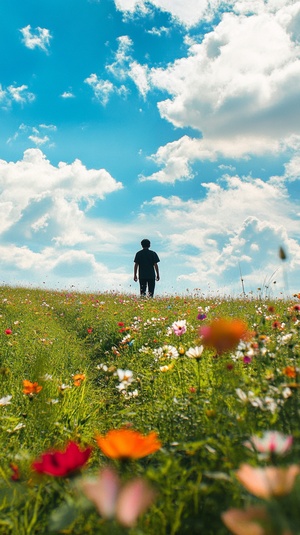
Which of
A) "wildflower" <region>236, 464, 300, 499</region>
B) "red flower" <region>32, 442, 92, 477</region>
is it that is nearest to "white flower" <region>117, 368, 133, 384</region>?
"red flower" <region>32, 442, 92, 477</region>

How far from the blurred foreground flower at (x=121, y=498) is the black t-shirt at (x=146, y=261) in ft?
46.9

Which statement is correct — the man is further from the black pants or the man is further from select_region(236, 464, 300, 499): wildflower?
select_region(236, 464, 300, 499): wildflower

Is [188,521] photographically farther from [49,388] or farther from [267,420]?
[49,388]

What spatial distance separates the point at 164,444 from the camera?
3113 mm

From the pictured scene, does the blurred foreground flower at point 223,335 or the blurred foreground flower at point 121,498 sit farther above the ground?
the blurred foreground flower at point 223,335

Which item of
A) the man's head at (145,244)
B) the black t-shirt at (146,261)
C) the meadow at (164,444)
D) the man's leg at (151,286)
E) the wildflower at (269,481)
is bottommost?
the meadow at (164,444)

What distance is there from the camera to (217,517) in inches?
78.7

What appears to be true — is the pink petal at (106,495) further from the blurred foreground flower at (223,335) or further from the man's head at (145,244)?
the man's head at (145,244)

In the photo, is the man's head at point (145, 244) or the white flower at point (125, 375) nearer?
the white flower at point (125, 375)

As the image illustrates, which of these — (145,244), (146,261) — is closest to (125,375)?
(146,261)

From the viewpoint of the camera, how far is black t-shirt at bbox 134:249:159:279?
15.4 m

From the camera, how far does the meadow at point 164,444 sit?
47.5 inches

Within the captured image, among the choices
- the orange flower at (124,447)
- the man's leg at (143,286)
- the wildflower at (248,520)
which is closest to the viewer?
the wildflower at (248,520)

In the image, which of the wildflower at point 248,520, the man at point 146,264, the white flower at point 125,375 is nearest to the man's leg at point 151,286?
the man at point 146,264
